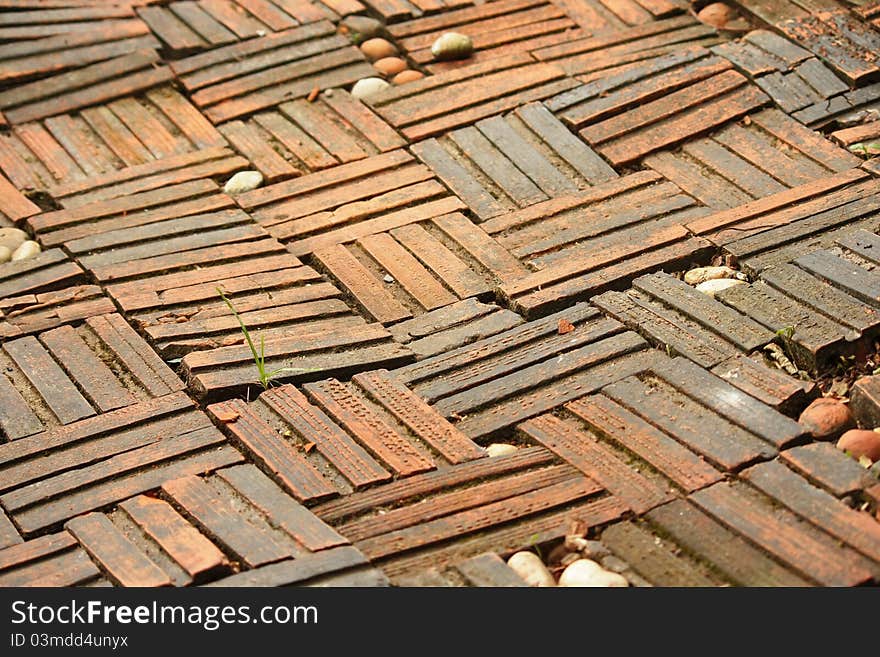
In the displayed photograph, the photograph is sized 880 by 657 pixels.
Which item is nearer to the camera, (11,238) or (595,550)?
(595,550)

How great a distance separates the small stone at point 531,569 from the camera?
2.91m

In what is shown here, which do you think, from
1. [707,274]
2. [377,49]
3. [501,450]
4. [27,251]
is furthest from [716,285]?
[27,251]

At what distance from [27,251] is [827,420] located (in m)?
2.54

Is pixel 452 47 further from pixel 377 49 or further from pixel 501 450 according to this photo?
pixel 501 450

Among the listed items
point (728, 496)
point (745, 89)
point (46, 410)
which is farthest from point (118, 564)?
point (745, 89)

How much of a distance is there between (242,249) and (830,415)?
75.4 inches

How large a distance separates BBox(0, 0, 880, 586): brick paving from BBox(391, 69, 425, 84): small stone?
5 centimetres

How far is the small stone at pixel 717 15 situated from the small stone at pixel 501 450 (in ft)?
8.75

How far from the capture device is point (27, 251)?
4270mm

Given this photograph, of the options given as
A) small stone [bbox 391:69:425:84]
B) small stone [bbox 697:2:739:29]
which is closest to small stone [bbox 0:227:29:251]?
small stone [bbox 391:69:425:84]

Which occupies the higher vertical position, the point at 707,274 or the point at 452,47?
the point at 452,47

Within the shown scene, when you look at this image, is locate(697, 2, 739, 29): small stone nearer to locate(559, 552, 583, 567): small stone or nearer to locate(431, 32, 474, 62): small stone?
locate(431, 32, 474, 62): small stone

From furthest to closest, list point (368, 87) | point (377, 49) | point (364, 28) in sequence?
point (364, 28) → point (377, 49) → point (368, 87)

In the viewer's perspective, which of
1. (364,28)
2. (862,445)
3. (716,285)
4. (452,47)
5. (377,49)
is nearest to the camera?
(862,445)
